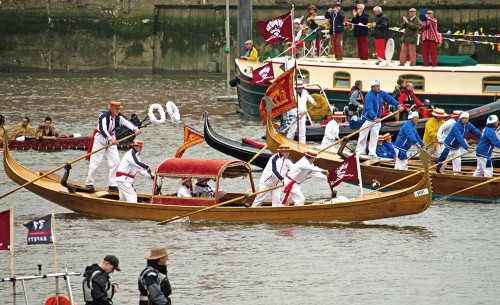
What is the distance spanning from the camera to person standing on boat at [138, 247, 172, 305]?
1544 cm

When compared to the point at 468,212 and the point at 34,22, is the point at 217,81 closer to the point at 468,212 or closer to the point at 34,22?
the point at 34,22

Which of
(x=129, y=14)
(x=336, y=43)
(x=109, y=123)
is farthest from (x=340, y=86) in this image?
(x=129, y=14)

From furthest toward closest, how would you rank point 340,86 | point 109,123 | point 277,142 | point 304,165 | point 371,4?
1. point 371,4
2. point 340,86
3. point 277,142
4. point 109,123
5. point 304,165

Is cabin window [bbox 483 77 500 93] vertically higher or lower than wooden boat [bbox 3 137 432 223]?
higher

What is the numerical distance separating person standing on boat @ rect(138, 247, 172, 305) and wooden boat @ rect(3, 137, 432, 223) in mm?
7180

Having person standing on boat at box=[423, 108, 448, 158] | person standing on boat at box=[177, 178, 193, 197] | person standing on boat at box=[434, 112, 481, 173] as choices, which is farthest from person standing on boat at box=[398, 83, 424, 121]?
Result: person standing on boat at box=[177, 178, 193, 197]

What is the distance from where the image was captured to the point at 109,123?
82.2 feet

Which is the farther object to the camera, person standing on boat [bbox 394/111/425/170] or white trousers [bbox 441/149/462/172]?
person standing on boat [bbox 394/111/425/170]

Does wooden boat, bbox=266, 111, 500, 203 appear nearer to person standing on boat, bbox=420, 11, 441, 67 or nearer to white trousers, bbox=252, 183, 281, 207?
white trousers, bbox=252, 183, 281, 207

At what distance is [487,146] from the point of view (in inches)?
1005

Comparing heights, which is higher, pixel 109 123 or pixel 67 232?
pixel 109 123

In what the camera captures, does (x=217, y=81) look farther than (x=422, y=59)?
Yes

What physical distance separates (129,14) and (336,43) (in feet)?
57.5

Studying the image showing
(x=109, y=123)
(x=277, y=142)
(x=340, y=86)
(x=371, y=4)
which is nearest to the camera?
(x=109, y=123)
